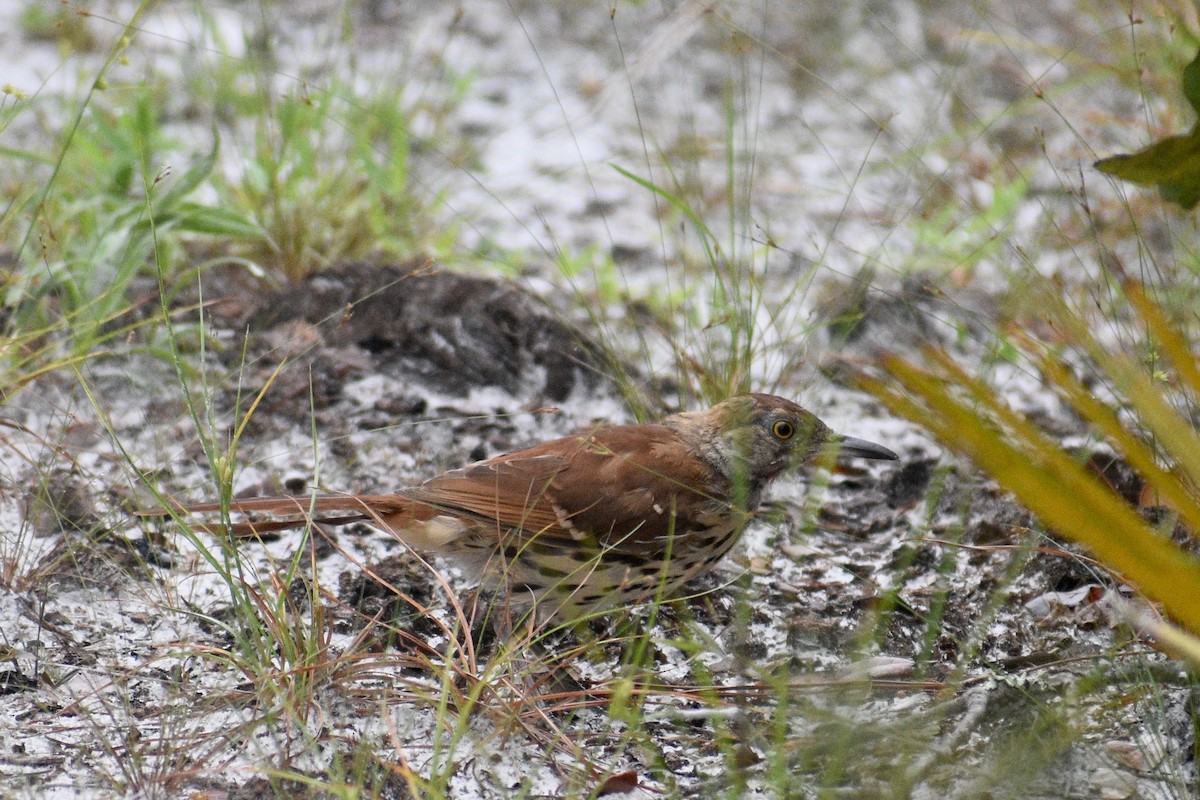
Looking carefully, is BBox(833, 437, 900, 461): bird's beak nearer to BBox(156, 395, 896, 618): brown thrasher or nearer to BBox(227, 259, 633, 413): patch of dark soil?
BBox(156, 395, 896, 618): brown thrasher

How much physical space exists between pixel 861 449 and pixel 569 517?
784mm

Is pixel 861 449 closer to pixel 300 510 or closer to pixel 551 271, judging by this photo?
pixel 300 510

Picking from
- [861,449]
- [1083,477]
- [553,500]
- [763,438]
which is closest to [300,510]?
[553,500]

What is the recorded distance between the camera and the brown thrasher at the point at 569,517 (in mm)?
3115

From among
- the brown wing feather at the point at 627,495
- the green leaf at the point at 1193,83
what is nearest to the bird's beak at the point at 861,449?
the brown wing feather at the point at 627,495

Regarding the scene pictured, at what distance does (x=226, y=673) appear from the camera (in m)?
2.80

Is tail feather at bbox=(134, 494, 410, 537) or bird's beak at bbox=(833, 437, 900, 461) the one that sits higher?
bird's beak at bbox=(833, 437, 900, 461)

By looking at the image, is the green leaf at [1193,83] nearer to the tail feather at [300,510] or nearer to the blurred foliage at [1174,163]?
the blurred foliage at [1174,163]

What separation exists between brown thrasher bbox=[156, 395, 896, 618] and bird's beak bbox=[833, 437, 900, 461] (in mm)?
21

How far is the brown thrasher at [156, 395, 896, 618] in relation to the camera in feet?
10.2

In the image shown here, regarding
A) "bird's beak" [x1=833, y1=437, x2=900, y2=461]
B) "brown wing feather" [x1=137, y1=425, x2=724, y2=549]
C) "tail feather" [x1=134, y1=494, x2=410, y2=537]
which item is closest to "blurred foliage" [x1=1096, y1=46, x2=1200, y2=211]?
"bird's beak" [x1=833, y1=437, x2=900, y2=461]

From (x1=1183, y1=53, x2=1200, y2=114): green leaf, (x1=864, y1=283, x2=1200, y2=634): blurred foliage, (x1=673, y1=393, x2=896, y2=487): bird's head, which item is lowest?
(x1=673, y1=393, x2=896, y2=487): bird's head

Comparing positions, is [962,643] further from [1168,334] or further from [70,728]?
[70,728]

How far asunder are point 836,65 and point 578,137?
138 centimetres
